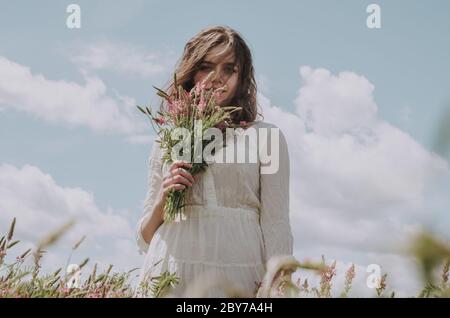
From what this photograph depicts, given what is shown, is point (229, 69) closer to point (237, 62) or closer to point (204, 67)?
point (237, 62)

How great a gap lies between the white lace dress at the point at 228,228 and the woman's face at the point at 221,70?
0.63m

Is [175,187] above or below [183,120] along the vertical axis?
below

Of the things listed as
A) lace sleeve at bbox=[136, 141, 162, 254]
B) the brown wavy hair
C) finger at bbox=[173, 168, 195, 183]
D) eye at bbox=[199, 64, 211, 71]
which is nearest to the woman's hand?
finger at bbox=[173, 168, 195, 183]

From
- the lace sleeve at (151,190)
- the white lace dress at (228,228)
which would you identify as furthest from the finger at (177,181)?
the lace sleeve at (151,190)

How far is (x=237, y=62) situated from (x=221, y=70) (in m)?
0.14

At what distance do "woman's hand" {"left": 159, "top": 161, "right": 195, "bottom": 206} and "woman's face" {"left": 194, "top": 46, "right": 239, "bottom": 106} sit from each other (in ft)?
2.74

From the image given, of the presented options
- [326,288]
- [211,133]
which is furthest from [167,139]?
[326,288]

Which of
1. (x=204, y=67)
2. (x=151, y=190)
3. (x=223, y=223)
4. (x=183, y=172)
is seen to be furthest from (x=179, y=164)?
(x=204, y=67)

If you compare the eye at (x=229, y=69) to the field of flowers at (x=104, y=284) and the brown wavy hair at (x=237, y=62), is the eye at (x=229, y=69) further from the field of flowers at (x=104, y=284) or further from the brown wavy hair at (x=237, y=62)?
the field of flowers at (x=104, y=284)

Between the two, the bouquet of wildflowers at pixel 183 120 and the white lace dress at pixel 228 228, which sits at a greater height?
the bouquet of wildflowers at pixel 183 120

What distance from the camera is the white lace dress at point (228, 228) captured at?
10.6 feet

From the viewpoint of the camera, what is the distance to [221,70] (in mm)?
3906

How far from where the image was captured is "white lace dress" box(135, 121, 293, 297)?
3.24 m
